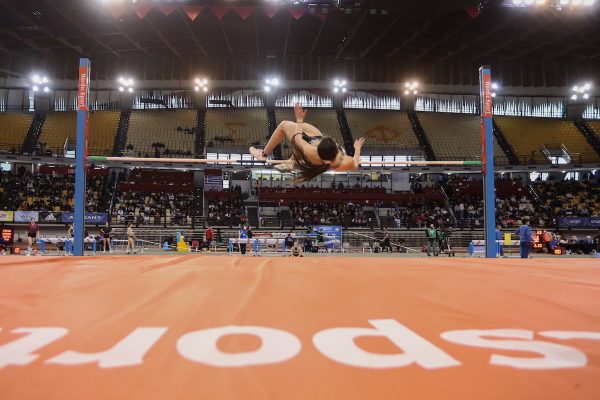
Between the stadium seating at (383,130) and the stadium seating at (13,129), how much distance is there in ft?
77.9

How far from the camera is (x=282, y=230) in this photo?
75.3 feet

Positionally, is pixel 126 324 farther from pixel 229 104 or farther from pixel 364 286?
pixel 229 104

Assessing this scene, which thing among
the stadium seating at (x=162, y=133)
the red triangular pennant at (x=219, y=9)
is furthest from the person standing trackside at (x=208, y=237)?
the stadium seating at (x=162, y=133)

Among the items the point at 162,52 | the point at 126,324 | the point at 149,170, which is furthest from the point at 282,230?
the point at 126,324

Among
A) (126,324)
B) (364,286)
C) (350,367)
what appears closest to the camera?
(350,367)

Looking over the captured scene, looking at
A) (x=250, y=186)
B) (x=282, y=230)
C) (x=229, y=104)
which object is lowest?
(x=282, y=230)

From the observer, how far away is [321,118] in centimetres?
3064

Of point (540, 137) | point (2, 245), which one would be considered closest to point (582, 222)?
point (540, 137)

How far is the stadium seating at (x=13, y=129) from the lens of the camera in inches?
1038

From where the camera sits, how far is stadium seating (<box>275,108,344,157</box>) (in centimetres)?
2945

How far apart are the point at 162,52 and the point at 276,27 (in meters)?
9.07

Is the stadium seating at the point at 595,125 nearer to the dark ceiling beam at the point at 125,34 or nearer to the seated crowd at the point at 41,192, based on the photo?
the dark ceiling beam at the point at 125,34

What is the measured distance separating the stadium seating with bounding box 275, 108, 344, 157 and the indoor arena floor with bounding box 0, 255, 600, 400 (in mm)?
26830

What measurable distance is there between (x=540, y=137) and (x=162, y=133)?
1151 inches
